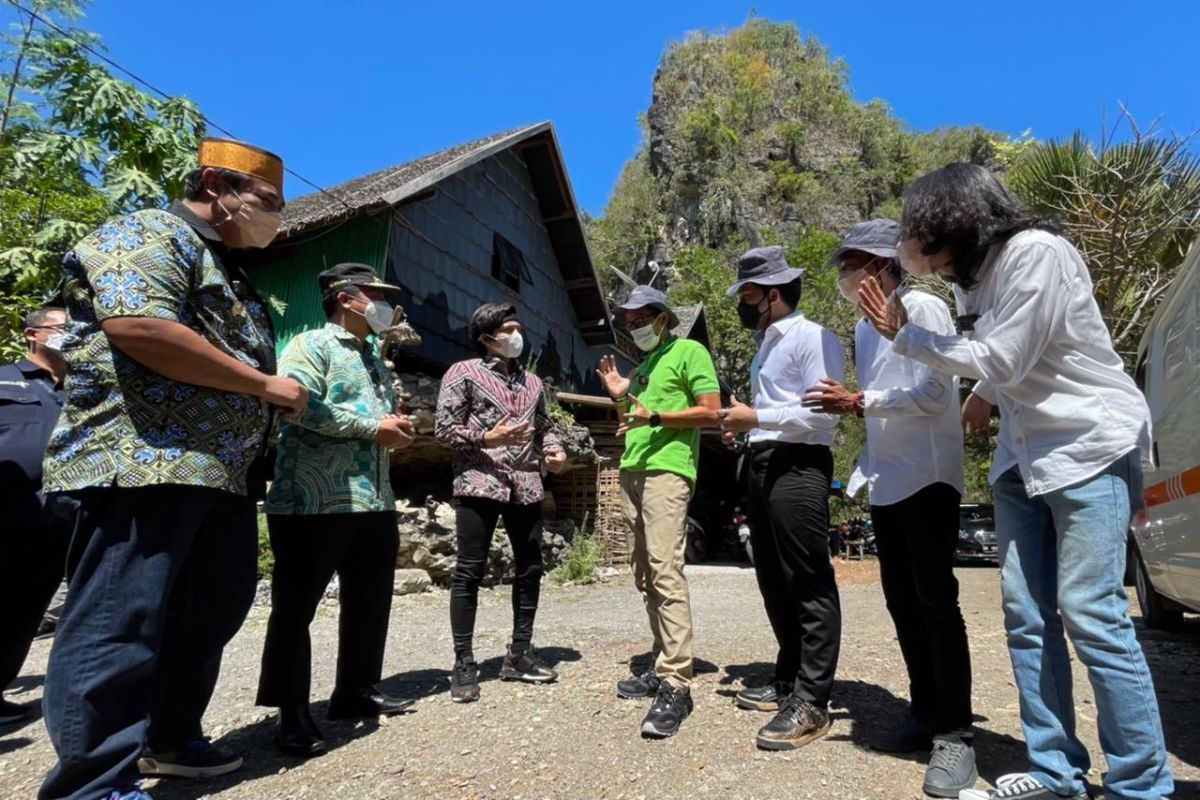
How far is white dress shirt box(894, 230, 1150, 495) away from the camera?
1979 millimetres

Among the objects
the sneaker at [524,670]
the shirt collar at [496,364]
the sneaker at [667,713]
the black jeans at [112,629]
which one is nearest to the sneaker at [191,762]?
the black jeans at [112,629]

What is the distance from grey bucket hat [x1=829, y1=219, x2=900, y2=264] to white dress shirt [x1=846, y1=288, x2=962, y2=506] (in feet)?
0.69

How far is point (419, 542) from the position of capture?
8.34 metres

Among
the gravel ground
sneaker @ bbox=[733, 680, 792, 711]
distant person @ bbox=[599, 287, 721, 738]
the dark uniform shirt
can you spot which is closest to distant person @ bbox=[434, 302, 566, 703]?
the gravel ground

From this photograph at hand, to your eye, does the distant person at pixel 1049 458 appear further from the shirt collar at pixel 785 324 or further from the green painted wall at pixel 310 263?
the green painted wall at pixel 310 263

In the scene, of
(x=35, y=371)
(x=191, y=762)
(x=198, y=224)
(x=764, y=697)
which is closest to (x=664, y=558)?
(x=764, y=697)

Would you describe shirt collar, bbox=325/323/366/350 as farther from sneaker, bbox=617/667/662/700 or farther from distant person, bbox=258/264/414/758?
sneaker, bbox=617/667/662/700

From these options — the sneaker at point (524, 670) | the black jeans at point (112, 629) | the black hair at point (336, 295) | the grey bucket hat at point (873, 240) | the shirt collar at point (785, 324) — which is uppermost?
the grey bucket hat at point (873, 240)

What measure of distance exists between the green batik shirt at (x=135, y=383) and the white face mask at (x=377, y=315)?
0.93 meters

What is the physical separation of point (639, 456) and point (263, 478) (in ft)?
5.15

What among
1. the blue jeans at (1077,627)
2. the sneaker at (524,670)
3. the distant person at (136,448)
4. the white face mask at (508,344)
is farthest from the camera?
the white face mask at (508,344)

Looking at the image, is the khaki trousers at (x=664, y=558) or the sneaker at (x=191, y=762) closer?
the sneaker at (x=191, y=762)

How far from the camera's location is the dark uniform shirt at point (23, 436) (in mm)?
3264

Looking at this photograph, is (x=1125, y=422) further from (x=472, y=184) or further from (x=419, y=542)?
(x=472, y=184)
